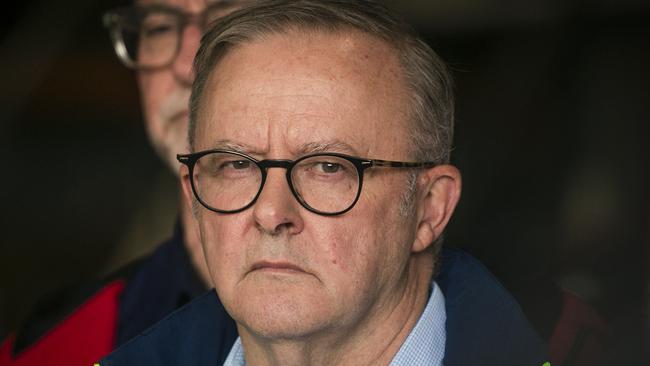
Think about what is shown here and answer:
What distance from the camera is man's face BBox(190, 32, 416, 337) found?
74.3 inches

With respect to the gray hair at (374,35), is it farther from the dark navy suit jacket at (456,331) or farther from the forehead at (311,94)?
the dark navy suit jacket at (456,331)

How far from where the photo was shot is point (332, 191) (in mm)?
1918

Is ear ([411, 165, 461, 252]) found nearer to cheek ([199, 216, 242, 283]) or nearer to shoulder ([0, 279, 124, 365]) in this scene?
cheek ([199, 216, 242, 283])

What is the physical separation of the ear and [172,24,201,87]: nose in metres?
1.17

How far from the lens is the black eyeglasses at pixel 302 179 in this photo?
1.90 m

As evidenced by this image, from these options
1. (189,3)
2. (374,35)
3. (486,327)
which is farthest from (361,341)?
(189,3)

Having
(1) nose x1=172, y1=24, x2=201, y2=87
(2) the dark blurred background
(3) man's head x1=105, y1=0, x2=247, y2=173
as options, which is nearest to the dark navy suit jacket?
(2) the dark blurred background

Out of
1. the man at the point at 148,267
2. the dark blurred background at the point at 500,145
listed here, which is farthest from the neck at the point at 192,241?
the dark blurred background at the point at 500,145

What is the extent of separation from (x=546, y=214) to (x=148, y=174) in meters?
2.89

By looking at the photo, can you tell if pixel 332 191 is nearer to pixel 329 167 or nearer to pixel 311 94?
pixel 329 167

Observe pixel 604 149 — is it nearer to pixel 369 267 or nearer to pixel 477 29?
pixel 477 29

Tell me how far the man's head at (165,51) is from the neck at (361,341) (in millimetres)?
1073

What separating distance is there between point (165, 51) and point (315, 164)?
1333 millimetres

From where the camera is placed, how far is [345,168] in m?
1.93
